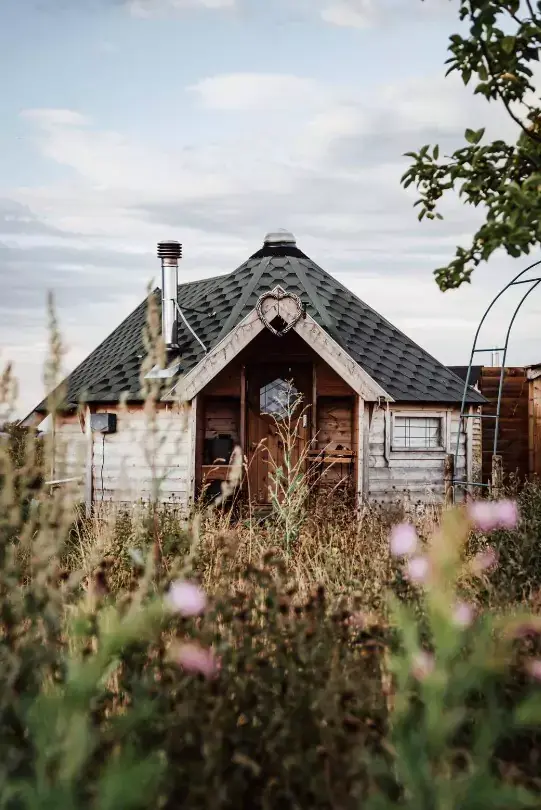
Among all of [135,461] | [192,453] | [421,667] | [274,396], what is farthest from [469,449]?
[421,667]

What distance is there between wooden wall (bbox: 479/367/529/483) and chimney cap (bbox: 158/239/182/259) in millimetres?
6847

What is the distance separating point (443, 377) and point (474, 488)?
6.88ft

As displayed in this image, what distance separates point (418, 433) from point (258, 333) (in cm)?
309

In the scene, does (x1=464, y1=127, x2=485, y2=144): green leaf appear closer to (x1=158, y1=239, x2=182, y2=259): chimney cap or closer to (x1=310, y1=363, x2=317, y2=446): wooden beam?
(x1=310, y1=363, x2=317, y2=446): wooden beam

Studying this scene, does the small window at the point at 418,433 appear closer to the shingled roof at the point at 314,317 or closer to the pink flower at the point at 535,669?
the shingled roof at the point at 314,317

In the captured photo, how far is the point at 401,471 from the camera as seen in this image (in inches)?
532

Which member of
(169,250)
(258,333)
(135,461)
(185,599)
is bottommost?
(185,599)

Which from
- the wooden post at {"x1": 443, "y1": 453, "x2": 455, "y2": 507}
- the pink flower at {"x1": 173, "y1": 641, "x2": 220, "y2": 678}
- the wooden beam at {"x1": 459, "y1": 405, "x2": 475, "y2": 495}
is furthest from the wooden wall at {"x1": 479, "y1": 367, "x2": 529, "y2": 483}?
the pink flower at {"x1": 173, "y1": 641, "x2": 220, "y2": 678}

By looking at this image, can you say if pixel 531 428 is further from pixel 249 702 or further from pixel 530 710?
pixel 530 710

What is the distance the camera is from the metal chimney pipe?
1390 cm

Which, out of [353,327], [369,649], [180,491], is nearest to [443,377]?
[353,327]

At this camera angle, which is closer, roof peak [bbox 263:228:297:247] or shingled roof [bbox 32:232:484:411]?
shingled roof [bbox 32:232:484:411]

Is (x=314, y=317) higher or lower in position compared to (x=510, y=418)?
higher

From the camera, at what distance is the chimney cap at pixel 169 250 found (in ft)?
46.3
